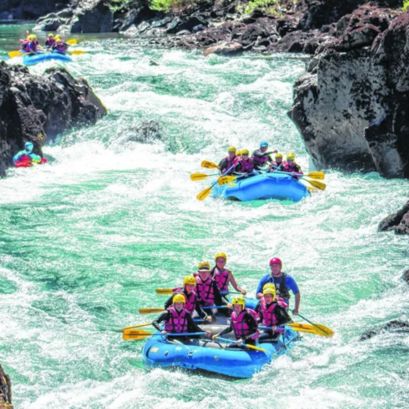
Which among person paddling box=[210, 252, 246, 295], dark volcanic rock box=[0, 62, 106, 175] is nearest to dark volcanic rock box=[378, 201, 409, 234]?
person paddling box=[210, 252, 246, 295]

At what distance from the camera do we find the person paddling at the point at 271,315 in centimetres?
1205

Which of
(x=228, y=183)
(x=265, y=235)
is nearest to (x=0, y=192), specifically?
(x=228, y=183)

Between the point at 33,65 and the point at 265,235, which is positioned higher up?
the point at 33,65

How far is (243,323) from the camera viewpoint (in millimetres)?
11758

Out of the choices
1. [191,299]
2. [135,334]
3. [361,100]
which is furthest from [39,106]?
[135,334]

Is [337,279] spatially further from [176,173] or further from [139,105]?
[139,105]

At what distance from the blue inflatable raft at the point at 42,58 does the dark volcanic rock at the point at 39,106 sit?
9.40 ft

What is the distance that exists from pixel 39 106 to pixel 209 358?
14793mm

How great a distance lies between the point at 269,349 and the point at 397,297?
3111 mm

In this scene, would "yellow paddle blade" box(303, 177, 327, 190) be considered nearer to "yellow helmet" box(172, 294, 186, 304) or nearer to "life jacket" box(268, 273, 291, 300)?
"life jacket" box(268, 273, 291, 300)

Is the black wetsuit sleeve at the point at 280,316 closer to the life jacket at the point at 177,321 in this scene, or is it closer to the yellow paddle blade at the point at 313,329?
the yellow paddle blade at the point at 313,329

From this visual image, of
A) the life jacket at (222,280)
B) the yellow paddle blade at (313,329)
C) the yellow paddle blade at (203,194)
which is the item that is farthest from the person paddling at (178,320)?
the yellow paddle blade at (203,194)

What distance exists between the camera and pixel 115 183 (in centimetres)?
2144

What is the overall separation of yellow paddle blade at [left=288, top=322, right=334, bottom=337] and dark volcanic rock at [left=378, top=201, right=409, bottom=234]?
479 centimetres
